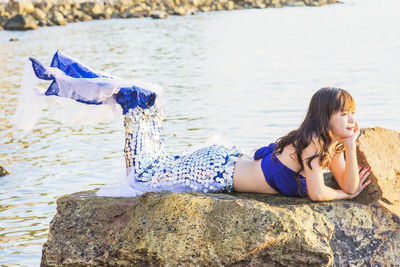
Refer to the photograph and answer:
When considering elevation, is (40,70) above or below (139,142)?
above

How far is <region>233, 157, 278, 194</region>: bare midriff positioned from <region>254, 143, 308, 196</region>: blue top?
5cm

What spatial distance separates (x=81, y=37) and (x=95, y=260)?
92.1 feet

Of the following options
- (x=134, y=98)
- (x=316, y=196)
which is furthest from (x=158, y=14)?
(x=316, y=196)

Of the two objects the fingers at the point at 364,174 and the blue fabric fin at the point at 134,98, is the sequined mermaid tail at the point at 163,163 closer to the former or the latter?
the blue fabric fin at the point at 134,98

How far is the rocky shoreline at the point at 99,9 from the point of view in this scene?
39.9 metres

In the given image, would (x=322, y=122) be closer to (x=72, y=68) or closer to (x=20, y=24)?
(x=72, y=68)

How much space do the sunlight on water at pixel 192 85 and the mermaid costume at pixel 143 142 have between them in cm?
44

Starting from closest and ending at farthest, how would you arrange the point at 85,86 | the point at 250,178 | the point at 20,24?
1. the point at 250,178
2. the point at 85,86
3. the point at 20,24

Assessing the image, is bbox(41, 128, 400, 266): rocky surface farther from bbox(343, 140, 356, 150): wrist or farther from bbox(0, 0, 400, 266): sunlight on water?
bbox(0, 0, 400, 266): sunlight on water

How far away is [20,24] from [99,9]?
26.4 ft

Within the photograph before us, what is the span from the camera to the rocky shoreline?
3988cm

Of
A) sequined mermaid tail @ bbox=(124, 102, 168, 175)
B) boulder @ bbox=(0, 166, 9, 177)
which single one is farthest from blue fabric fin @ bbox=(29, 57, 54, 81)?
boulder @ bbox=(0, 166, 9, 177)

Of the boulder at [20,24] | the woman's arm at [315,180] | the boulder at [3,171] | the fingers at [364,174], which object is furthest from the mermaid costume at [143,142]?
the boulder at [20,24]

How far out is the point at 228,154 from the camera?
5242 mm
